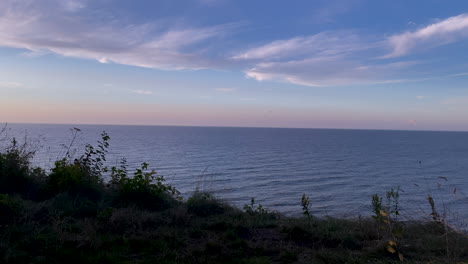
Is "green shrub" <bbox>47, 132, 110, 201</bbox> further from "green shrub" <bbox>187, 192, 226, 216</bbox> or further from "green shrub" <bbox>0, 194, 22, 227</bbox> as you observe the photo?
"green shrub" <bbox>187, 192, 226, 216</bbox>

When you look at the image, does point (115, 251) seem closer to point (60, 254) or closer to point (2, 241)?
point (60, 254)

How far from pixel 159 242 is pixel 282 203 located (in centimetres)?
A: 1659

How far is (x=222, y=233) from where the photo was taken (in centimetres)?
625

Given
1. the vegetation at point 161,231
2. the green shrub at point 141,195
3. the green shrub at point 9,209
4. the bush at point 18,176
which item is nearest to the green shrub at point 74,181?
the vegetation at point 161,231

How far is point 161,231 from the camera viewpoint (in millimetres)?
6156

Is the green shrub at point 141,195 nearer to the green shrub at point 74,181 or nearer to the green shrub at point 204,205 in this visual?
the green shrub at point 204,205

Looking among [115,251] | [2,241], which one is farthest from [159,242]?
[2,241]

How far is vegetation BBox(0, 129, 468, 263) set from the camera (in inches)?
201

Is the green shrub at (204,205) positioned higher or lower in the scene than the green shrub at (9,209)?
lower

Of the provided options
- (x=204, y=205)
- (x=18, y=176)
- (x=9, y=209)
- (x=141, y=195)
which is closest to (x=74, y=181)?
(x=18, y=176)

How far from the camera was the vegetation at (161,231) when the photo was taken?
16.7 feet

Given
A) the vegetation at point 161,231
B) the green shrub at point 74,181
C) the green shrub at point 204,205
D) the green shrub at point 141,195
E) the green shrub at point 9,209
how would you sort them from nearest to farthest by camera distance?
the vegetation at point 161,231 → the green shrub at point 9,209 → the green shrub at point 204,205 → the green shrub at point 141,195 → the green shrub at point 74,181

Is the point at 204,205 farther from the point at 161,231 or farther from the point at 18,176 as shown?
the point at 18,176

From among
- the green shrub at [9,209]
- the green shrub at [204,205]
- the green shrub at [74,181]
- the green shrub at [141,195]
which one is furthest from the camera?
the green shrub at [74,181]
